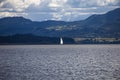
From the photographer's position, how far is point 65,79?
84.1m

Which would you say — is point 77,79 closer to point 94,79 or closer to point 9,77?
point 94,79

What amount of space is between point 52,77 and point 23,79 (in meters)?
7.44

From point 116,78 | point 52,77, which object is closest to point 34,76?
point 52,77

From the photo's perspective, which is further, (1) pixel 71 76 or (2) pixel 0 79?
(1) pixel 71 76

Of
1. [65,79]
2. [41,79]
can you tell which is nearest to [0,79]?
[41,79]

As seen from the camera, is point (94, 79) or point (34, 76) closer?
point (94, 79)

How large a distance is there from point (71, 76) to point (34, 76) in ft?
30.5

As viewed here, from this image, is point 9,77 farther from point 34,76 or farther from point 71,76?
point 71,76

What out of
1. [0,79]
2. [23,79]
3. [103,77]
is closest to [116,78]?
[103,77]

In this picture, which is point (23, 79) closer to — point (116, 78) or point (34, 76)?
point (34, 76)

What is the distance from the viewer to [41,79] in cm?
8431

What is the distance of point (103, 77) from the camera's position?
86938mm

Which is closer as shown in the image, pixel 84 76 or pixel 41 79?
pixel 41 79

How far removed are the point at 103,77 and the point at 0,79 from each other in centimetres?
2465
